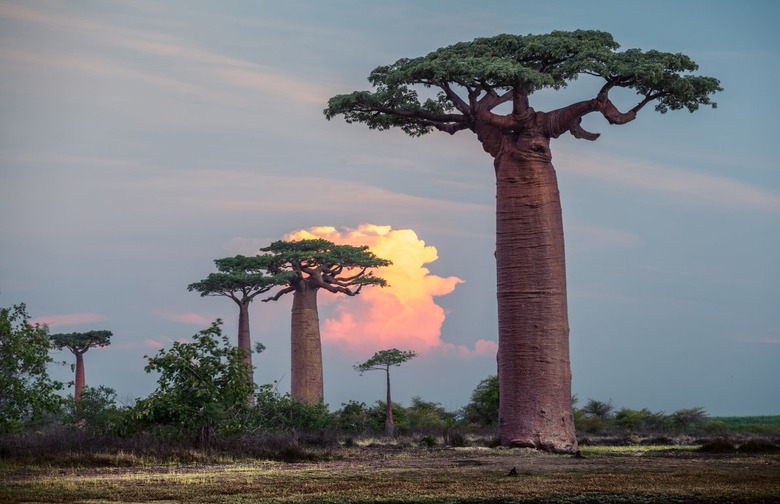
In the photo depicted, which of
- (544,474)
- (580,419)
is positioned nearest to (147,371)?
(544,474)

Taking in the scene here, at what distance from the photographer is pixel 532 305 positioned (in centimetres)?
1555

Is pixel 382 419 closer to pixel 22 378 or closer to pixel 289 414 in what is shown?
pixel 289 414

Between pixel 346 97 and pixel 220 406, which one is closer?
pixel 220 406

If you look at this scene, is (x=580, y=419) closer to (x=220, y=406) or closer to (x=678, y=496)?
(x=220, y=406)

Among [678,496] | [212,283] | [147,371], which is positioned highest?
[212,283]

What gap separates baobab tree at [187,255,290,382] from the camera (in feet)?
107

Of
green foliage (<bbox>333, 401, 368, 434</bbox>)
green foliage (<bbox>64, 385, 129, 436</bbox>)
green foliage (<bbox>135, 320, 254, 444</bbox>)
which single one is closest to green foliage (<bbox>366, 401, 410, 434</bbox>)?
green foliage (<bbox>333, 401, 368, 434</bbox>)

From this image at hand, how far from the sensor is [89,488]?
28.0 feet

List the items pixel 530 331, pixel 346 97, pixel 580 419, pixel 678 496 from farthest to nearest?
pixel 580 419 < pixel 346 97 < pixel 530 331 < pixel 678 496

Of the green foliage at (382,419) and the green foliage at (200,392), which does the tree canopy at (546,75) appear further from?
the green foliage at (382,419)

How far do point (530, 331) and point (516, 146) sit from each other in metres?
3.07

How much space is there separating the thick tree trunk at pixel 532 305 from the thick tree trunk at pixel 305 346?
17339mm

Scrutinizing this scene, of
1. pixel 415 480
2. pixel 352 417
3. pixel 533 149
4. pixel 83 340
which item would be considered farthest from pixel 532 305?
pixel 83 340

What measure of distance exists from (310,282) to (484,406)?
8.07 meters
